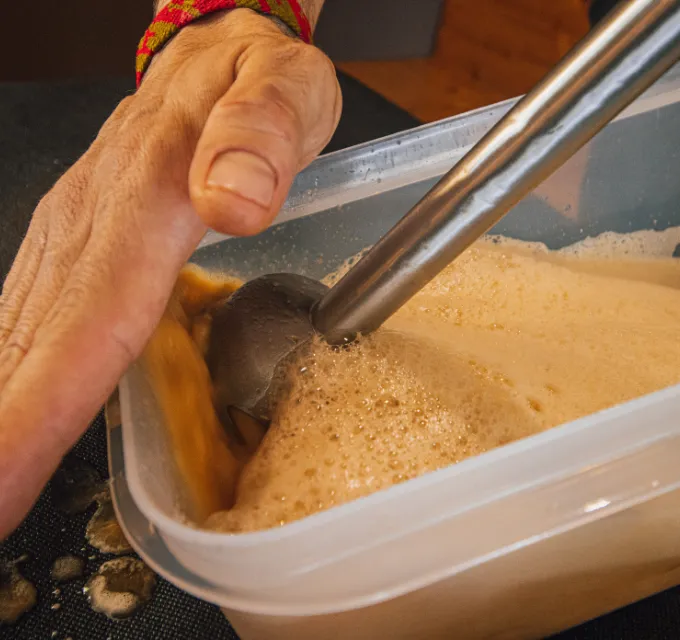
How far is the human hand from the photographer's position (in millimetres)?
308

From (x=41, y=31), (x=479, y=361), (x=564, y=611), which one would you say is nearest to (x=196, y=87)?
(x=479, y=361)

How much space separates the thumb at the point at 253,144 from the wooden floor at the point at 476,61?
1103 mm

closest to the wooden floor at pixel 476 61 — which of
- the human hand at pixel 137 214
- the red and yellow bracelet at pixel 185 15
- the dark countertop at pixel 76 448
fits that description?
the dark countertop at pixel 76 448

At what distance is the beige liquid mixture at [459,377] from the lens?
42cm

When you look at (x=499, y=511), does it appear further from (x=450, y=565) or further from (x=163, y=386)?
(x=163, y=386)

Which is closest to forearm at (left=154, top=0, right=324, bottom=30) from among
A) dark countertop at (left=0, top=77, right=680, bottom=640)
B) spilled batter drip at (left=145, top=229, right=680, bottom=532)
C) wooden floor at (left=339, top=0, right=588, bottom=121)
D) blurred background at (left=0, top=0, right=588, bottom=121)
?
dark countertop at (left=0, top=77, right=680, bottom=640)

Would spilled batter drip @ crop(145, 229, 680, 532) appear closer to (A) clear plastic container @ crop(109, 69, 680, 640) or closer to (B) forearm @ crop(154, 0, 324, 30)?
(A) clear plastic container @ crop(109, 69, 680, 640)

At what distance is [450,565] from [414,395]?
14 centimetres

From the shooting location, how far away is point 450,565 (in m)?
0.35

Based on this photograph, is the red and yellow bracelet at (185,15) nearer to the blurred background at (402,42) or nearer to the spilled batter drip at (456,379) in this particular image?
the spilled batter drip at (456,379)

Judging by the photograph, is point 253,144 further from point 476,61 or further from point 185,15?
point 476,61

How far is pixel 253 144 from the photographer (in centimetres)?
31

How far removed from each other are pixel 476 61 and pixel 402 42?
182 mm

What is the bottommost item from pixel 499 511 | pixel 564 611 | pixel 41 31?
pixel 41 31
